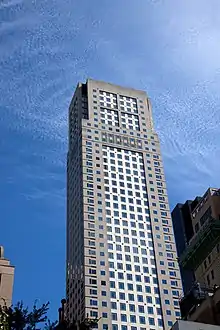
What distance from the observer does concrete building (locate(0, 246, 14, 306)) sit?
32062mm

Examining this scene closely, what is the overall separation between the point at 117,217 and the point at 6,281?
8788 centimetres

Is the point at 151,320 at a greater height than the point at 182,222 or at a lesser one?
lesser

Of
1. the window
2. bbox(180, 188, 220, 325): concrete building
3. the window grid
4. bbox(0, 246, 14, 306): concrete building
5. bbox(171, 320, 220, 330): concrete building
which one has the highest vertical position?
the window grid

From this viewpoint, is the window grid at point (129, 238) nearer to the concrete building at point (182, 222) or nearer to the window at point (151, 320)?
the window at point (151, 320)

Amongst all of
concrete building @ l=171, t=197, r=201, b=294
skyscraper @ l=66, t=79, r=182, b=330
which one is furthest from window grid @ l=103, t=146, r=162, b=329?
concrete building @ l=171, t=197, r=201, b=294

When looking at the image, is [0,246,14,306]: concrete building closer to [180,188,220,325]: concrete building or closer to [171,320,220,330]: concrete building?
[171,320,220,330]: concrete building

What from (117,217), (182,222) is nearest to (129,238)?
(117,217)

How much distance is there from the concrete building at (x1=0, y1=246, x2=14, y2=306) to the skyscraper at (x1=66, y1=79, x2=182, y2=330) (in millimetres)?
71391

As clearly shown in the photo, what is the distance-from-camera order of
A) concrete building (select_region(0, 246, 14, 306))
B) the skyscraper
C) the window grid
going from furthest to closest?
the window grid
the skyscraper
concrete building (select_region(0, 246, 14, 306))

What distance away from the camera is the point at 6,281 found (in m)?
33.0

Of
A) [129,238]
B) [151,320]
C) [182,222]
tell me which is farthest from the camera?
[182,222]

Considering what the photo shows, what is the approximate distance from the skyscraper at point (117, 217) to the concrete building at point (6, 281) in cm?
7139

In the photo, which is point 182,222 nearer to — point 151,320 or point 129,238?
point 129,238

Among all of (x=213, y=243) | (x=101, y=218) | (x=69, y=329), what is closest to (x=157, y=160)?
(x=101, y=218)
